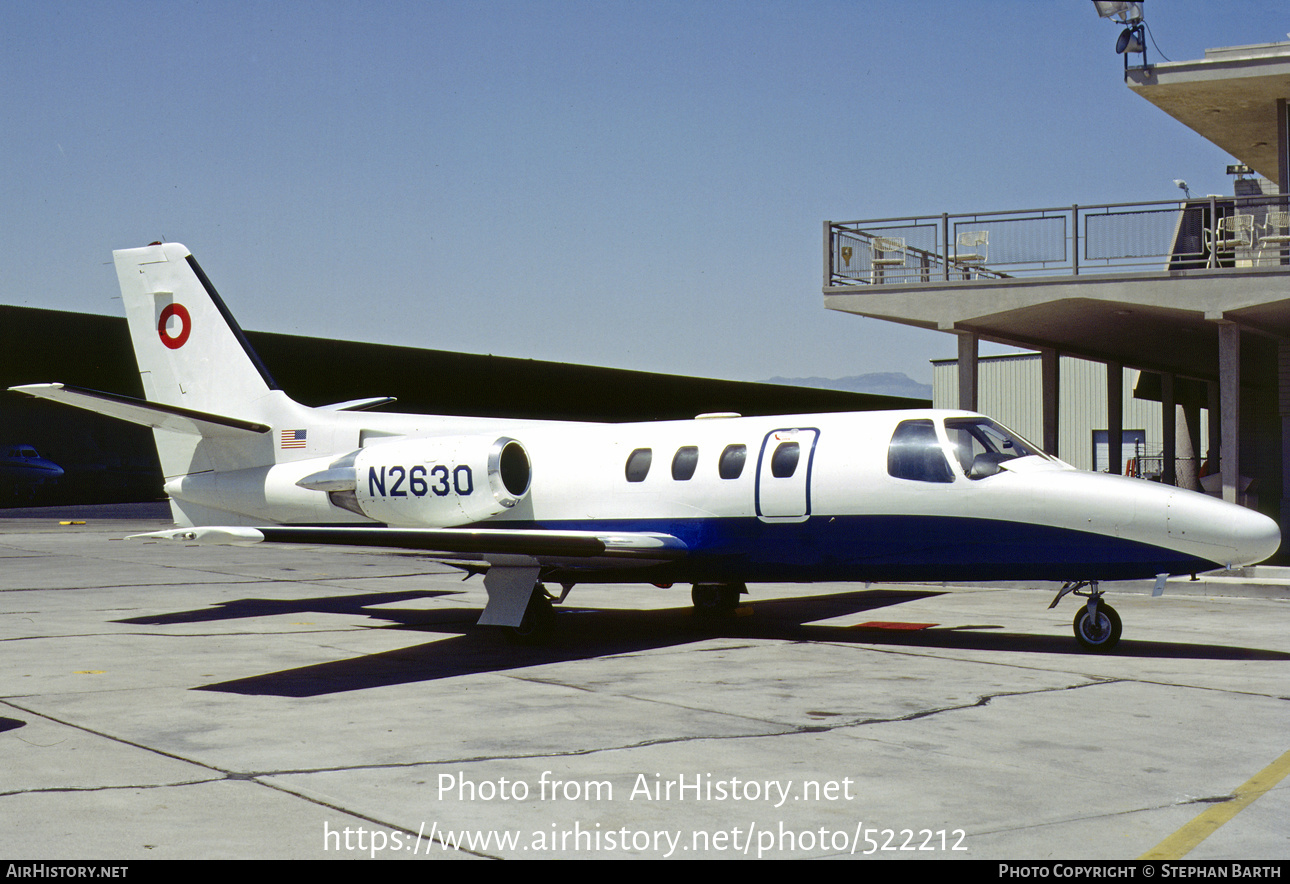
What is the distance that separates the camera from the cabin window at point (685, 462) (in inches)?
523

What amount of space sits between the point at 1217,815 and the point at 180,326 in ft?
46.7

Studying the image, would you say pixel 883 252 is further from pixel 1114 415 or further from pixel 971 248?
pixel 1114 415

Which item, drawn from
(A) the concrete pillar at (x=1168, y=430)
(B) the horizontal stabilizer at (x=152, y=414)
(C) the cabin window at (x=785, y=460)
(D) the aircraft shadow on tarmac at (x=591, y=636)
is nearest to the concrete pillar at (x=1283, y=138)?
(A) the concrete pillar at (x=1168, y=430)

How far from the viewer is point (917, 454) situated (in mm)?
12125

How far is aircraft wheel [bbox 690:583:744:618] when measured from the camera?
14.5 m

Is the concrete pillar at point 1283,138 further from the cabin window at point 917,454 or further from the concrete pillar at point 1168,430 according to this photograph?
the cabin window at point 917,454

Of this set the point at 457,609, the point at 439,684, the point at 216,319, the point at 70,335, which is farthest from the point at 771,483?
the point at 70,335

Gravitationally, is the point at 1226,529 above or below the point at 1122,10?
below

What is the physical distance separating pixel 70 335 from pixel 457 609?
3211 cm

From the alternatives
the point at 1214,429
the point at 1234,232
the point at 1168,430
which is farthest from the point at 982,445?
the point at 1214,429

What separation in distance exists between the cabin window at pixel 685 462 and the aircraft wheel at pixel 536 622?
1.93 meters

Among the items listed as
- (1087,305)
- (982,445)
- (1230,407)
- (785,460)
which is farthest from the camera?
(1087,305)

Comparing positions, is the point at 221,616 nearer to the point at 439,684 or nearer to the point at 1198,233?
A: the point at 439,684

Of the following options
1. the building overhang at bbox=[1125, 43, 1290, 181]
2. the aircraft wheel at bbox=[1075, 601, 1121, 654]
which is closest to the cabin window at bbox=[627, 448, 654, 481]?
the aircraft wheel at bbox=[1075, 601, 1121, 654]
